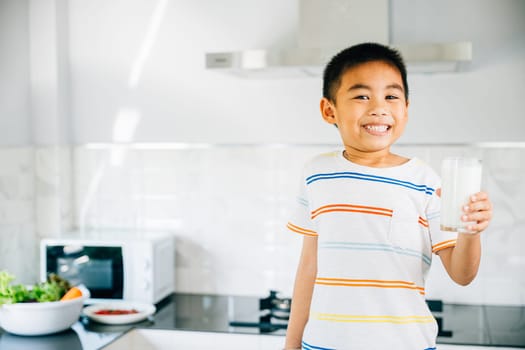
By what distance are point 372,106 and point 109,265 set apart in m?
1.65

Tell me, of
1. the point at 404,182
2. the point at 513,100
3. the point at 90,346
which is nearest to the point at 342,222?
the point at 404,182

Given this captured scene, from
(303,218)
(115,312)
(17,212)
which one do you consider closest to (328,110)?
(303,218)

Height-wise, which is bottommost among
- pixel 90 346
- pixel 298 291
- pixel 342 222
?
pixel 90 346

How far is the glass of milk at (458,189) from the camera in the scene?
1159mm

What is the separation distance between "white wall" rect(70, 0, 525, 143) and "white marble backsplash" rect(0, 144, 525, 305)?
0.27 feet

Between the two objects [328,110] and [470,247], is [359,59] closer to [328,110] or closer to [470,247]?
[328,110]

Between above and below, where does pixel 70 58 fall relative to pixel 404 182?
above

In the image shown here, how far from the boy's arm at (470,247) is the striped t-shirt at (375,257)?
0.04 m

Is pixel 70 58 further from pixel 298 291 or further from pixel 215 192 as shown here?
pixel 298 291

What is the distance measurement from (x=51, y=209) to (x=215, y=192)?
72 cm

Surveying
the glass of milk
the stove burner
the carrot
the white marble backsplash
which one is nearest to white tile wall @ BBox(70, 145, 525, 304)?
the white marble backsplash

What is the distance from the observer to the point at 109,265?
267 cm

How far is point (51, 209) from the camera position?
2982 millimetres

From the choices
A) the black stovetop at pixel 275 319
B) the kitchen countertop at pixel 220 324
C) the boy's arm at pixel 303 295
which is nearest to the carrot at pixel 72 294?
the kitchen countertop at pixel 220 324
